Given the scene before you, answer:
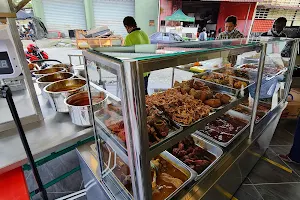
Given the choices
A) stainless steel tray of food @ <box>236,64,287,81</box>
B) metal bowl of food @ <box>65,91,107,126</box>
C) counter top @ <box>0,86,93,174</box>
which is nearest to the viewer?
counter top @ <box>0,86,93,174</box>

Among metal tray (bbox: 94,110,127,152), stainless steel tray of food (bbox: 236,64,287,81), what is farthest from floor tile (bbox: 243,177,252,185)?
metal tray (bbox: 94,110,127,152)

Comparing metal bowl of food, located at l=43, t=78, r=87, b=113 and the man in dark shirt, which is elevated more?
the man in dark shirt

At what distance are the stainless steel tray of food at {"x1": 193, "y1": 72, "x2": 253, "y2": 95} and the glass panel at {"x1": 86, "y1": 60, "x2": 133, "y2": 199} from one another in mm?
1245

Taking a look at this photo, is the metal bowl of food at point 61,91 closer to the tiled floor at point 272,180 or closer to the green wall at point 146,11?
the tiled floor at point 272,180

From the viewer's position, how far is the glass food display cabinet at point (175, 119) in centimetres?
81

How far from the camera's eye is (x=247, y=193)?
6.82 ft

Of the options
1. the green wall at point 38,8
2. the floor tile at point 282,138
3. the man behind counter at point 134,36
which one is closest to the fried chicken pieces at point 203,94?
the man behind counter at point 134,36

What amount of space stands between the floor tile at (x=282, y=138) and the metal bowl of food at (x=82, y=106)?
10.2 ft

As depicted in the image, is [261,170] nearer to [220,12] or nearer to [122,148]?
[122,148]

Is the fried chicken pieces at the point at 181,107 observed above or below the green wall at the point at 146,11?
below

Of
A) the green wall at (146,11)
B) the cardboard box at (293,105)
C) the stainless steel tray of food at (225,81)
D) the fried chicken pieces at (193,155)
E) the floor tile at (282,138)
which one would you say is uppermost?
the green wall at (146,11)

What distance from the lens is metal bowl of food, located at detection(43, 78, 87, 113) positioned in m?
1.52

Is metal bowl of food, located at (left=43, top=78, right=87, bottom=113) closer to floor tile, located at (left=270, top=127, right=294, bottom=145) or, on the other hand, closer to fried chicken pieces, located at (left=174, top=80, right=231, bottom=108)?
fried chicken pieces, located at (left=174, top=80, right=231, bottom=108)

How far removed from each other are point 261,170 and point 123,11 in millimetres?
17529
